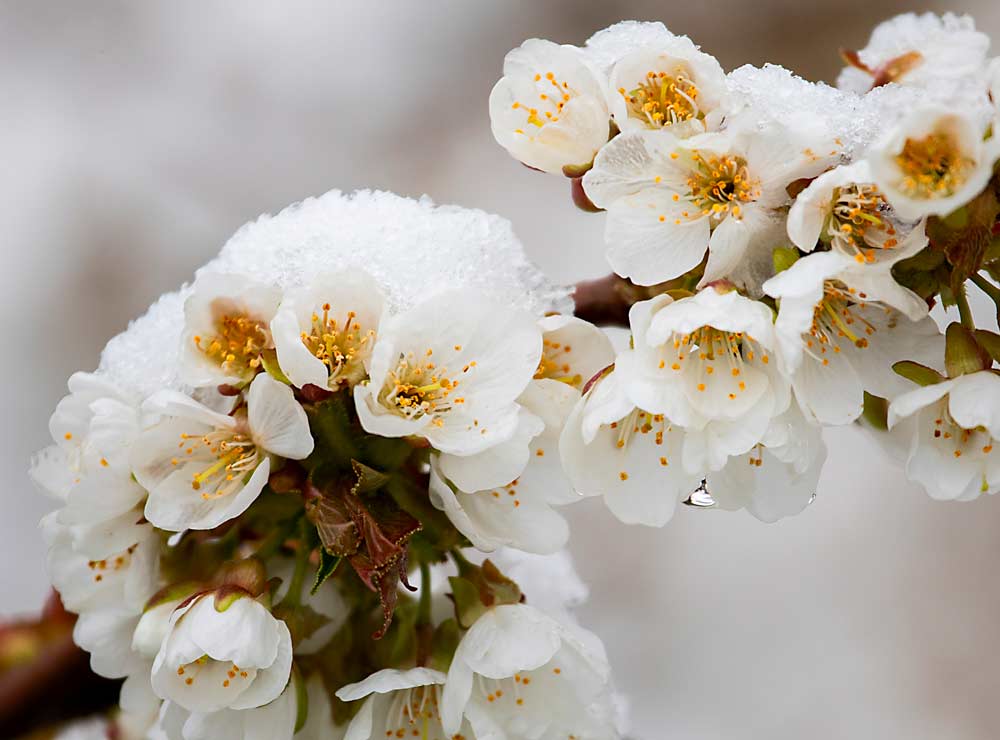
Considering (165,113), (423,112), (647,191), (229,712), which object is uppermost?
(647,191)

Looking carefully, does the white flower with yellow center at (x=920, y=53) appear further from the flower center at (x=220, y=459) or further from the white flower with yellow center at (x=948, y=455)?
the flower center at (x=220, y=459)

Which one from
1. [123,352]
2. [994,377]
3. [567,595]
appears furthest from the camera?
[567,595]

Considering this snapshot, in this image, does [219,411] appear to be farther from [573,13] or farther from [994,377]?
[573,13]

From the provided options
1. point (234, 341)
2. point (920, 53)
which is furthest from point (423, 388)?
point (920, 53)

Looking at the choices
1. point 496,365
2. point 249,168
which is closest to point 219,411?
point 496,365

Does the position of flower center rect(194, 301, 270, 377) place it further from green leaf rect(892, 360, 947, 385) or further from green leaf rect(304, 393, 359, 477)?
green leaf rect(892, 360, 947, 385)

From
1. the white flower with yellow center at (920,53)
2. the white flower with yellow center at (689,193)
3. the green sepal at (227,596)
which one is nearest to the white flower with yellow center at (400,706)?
the green sepal at (227,596)

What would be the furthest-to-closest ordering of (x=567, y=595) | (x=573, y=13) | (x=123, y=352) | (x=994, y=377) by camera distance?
(x=573, y=13) → (x=567, y=595) → (x=123, y=352) → (x=994, y=377)

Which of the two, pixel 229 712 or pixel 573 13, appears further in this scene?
pixel 573 13
